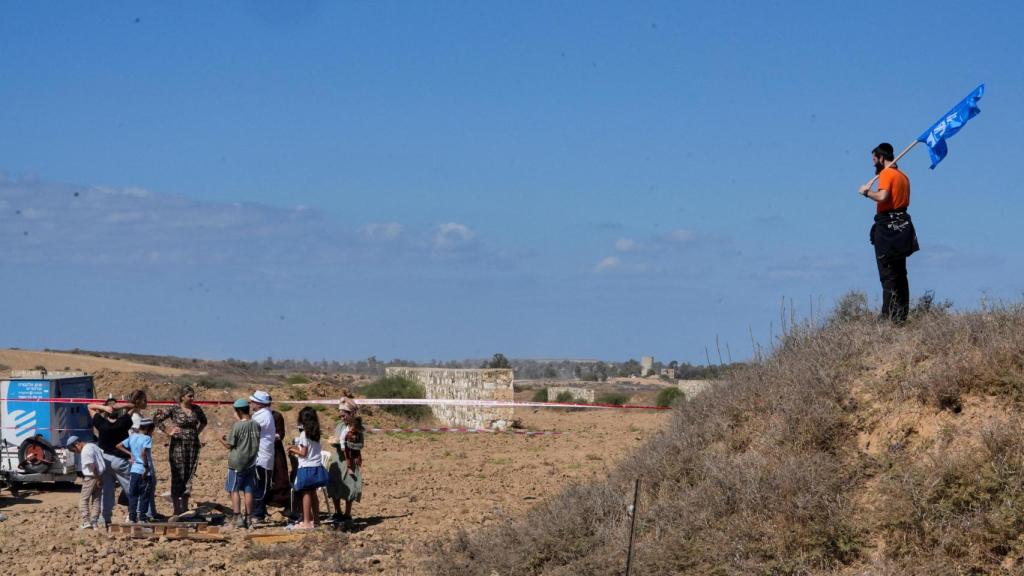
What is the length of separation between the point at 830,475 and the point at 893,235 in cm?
254

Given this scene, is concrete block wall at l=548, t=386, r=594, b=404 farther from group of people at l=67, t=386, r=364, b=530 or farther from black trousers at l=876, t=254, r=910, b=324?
black trousers at l=876, t=254, r=910, b=324

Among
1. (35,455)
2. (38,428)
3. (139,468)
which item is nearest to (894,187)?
(139,468)

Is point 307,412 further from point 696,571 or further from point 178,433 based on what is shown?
point 696,571

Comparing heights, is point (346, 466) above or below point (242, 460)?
below

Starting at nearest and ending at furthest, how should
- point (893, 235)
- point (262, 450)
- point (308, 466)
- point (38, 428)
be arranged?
point (893, 235), point (308, 466), point (262, 450), point (38, 428)

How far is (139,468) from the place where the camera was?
13.0 metres

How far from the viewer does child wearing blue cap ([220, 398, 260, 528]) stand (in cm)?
1262

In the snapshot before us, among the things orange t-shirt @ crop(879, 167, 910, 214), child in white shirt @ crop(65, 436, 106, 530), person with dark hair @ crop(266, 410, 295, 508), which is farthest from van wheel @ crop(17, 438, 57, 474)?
orange t-shirt @ crop(879, 167, 910, 214)

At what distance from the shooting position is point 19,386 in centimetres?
1753

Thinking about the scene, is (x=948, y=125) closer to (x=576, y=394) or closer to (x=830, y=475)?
(x=830, y=475)

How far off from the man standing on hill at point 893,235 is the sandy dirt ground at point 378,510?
262 centimetres

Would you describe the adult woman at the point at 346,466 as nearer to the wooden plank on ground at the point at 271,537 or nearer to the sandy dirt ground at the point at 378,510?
the sandy dirt ground at the point at 378,510

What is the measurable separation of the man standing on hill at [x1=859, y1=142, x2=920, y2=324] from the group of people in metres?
6.44

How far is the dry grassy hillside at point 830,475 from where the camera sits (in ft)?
Answer: 24.4
